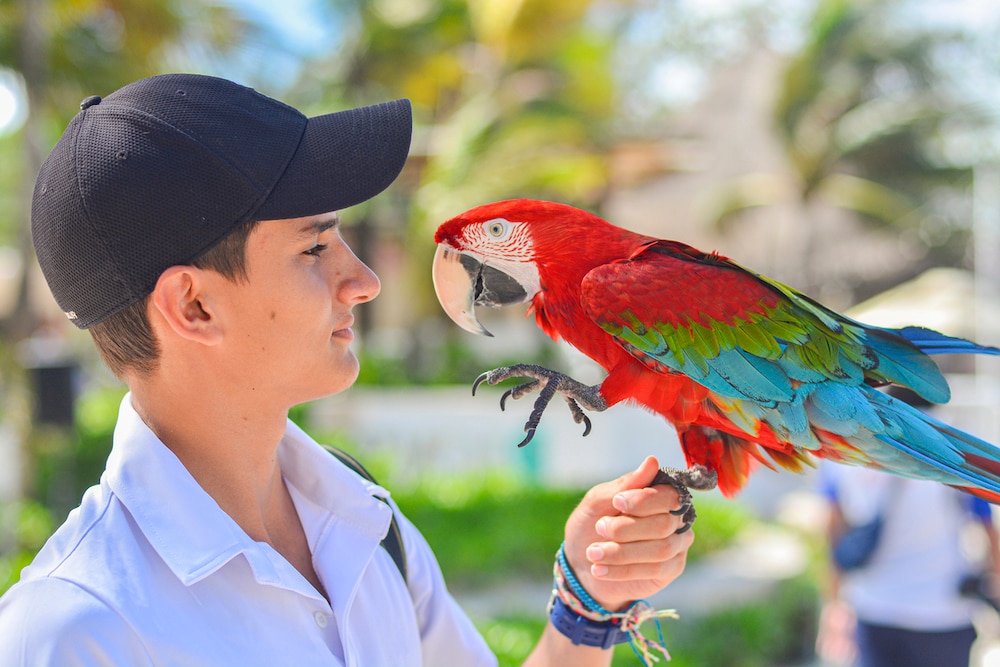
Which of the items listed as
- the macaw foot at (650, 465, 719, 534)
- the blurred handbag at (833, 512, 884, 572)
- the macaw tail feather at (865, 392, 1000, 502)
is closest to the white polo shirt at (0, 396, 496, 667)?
the macaw foot at (650, 465, 719, 534)

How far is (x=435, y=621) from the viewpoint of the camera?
1.21m

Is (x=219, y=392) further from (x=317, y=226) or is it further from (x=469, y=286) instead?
(x=469, y=286)

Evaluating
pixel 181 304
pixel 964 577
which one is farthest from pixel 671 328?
pixel 964 577

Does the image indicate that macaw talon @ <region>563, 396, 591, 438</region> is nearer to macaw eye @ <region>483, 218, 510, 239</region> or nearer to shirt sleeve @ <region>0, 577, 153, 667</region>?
macaw eye @ <region>483, 218, 510, 239</region>

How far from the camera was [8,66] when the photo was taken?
5562mm

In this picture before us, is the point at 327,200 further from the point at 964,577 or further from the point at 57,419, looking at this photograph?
the point at 57,419

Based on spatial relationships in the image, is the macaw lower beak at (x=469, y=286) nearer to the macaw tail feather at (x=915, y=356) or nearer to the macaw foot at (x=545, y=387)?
the macaw foot at (x=545, y=387)

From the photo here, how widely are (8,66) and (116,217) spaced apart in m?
5.87

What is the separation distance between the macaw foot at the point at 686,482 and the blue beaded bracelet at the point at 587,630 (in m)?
0.18

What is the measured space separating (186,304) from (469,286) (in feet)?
1.47

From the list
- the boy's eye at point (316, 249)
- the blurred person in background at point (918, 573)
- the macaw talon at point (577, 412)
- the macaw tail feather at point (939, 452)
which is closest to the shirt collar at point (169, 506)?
the boy's eye at point (316, 249)

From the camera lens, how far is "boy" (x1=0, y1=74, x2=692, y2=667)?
838mm

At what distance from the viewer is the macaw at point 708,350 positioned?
3.56ft

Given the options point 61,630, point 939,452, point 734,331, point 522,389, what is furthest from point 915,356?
point 61,630
